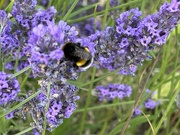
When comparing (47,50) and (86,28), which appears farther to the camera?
(86,28)

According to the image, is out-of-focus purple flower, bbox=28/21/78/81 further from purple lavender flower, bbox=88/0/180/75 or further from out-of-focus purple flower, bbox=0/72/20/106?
purple lavender flower, bbox=88/0/180/75

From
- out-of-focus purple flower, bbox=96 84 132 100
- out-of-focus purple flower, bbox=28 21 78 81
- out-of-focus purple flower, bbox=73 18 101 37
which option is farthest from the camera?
out-of-focus purple flower, bbox=73 18 101 37

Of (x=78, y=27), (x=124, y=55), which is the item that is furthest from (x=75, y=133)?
(x=124, y=55)

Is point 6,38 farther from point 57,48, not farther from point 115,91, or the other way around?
point 115,91

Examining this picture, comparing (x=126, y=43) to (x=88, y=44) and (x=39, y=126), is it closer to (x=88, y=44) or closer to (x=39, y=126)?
(x=88, y=44)

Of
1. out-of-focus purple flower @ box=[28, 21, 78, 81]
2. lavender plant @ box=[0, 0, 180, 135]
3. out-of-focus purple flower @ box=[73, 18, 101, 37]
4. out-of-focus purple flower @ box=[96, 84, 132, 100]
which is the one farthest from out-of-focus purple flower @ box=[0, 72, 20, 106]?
out-of-focus purple flower @ box=[73, 18, 101, 37]

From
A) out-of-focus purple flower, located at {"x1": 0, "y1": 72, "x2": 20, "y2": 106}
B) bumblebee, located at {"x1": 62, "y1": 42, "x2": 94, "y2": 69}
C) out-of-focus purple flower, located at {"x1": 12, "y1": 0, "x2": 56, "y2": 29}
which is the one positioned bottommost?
out-of-focus purple flower, located at {"x1": 0, "y1": 72, "x2": 20, "y2": 106}

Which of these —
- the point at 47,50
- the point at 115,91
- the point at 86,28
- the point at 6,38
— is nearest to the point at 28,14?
the point at 6,38
